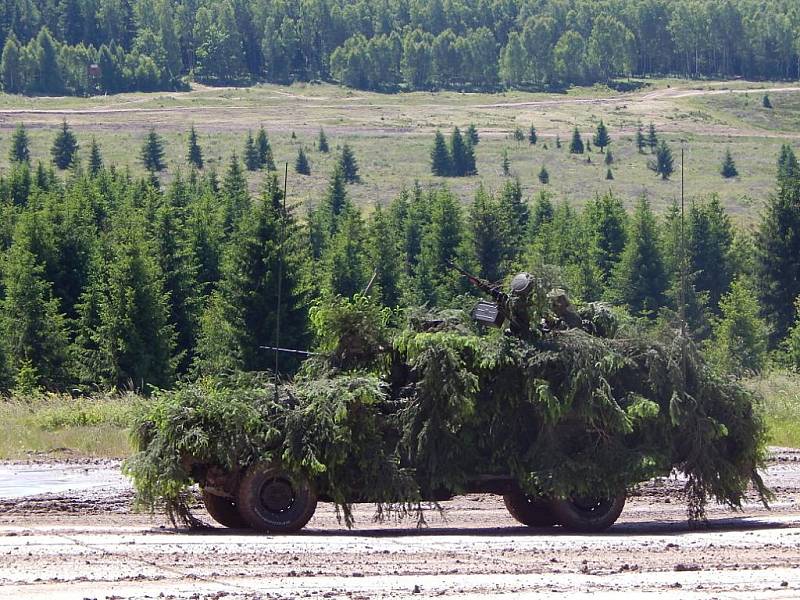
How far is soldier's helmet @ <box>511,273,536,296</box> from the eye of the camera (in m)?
14.6

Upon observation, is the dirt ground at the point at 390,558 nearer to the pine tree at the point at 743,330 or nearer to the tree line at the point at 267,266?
the tree line at the point at 267,266

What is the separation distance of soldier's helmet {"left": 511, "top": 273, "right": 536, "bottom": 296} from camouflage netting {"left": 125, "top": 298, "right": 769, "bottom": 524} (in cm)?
48

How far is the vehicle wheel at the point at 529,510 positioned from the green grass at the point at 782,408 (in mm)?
7805

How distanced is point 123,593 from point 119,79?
176 m

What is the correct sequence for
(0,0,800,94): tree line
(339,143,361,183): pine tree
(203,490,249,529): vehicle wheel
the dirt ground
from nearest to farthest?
the dirt ground → (203,490,249,529): vehicle wheel → (339,143,361,183): pine tree → (0,0,800,94): tree line

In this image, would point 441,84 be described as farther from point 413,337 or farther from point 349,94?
point 413,337

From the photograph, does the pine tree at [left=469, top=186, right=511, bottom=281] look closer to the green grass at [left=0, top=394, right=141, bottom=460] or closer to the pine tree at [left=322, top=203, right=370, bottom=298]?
the pine tree at [left=322, top=203, right=370, bottom=298]

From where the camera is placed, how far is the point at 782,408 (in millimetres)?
25984

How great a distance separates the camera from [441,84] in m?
190

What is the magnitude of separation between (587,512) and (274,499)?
3.34 metres

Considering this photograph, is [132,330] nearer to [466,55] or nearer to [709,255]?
[709,255]

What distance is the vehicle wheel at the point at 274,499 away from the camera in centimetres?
1376

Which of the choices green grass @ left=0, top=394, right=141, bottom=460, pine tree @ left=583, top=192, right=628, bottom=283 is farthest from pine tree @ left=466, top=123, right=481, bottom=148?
green grass @ left=0, top=394, right=141, bottom=460

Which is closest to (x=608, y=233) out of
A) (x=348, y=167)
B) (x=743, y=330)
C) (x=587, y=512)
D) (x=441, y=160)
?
(x=743, y=330)
